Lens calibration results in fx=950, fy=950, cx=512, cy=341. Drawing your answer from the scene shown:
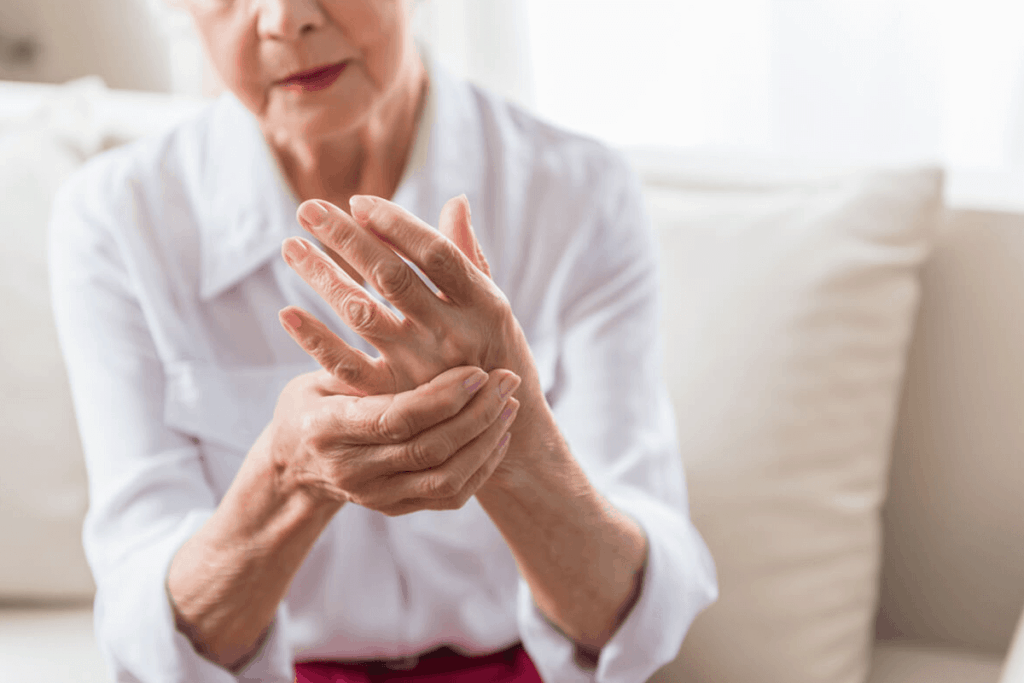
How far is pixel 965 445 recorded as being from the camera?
0.90m

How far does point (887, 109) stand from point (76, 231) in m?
1.03

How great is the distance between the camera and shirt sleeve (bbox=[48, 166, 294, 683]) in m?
0.69

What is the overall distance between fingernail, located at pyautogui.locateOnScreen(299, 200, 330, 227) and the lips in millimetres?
205

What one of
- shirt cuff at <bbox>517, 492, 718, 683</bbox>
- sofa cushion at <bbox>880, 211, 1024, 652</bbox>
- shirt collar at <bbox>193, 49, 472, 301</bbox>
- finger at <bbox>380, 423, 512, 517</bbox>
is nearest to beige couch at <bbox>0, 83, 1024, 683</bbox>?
sofa cushion at <bbox>880, 211, 1024, 652</bbox>

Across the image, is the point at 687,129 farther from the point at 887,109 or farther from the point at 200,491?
the point at 200,491

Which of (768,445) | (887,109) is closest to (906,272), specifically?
(768,445)

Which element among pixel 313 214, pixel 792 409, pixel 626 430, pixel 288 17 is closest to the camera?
pixel 313 214

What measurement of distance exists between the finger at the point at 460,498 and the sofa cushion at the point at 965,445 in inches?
20.9

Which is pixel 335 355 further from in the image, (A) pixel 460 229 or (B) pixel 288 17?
(B) pixel 288 17

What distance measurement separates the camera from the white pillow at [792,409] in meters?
0.85

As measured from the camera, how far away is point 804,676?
87 cm

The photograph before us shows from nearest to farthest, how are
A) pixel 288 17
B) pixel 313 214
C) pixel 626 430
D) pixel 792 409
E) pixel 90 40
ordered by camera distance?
pixel 313 214 → pixel 288 17 → pixel 626 430 → pixel 792 409 → pixel 90 40

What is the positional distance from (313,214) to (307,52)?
0.69ft

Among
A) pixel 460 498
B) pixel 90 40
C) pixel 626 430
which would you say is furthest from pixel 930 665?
pixel 90 40
